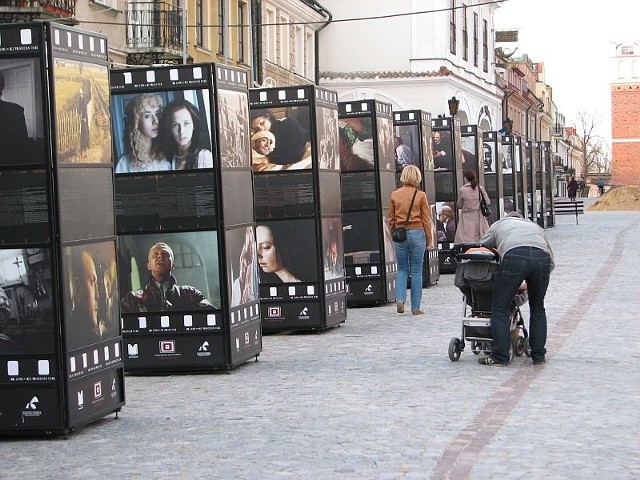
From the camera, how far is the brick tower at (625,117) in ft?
452

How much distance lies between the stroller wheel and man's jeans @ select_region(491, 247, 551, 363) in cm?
42

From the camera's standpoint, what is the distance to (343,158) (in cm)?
2080

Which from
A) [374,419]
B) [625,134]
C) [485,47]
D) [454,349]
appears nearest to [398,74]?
[485,47]

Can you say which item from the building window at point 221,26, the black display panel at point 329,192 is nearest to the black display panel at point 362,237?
the black display panel at point 329,192

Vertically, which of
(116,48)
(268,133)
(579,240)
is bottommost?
(579,240)

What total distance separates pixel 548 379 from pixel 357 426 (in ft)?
9.05

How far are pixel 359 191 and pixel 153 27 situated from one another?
10464 mm

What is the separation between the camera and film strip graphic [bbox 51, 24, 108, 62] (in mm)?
Result: 9599

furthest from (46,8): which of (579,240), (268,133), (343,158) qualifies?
(579,240)

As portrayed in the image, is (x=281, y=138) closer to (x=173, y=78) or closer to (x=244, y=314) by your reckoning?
(x=244, y=314)

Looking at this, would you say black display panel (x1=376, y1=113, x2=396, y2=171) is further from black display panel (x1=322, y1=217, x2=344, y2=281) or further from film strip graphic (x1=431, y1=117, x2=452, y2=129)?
film strip graphic (x1=431, y1=117, x2=452, y2=129)

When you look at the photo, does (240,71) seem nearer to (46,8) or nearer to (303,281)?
(303,281)

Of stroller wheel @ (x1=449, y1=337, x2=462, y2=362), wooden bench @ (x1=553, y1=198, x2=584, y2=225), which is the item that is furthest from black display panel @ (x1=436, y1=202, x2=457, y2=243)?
wooden bench @ (x1=553, y1=198, x2=584, y2=225)

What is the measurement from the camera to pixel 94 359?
1012cm
